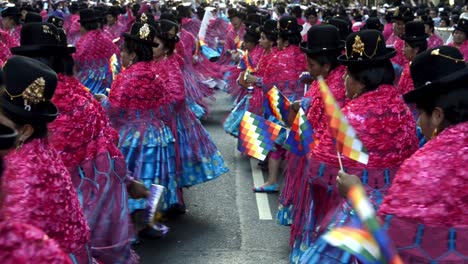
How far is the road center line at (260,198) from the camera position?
322 inches

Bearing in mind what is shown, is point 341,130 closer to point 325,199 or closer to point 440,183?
point 440,183

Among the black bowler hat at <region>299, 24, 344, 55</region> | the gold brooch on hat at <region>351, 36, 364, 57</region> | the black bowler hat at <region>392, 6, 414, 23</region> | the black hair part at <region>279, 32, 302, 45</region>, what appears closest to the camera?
the gold brooch on hat at <region>351, 36, 364, 57</region>

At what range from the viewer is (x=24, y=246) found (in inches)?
96.2

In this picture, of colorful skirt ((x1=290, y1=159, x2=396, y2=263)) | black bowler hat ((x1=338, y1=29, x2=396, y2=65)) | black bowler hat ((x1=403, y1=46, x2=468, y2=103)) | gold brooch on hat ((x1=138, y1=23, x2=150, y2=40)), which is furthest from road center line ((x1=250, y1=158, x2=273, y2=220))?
black bowler hat ((x1=403, y1=46, x2=468, y2=103))

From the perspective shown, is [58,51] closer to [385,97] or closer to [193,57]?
[385,97]

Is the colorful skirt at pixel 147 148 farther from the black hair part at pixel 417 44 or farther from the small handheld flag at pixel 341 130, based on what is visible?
the black hair part at pixel 417 44

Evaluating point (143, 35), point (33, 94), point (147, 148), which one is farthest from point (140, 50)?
point (33, 94)

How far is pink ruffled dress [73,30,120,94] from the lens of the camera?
11562mm

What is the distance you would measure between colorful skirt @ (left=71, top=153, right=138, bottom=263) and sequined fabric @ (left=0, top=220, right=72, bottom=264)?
241 centimetres

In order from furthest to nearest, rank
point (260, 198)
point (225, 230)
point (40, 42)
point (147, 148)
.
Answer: point (260, 198) → point (225, 230) → point (147, 148) → point (40, 42)

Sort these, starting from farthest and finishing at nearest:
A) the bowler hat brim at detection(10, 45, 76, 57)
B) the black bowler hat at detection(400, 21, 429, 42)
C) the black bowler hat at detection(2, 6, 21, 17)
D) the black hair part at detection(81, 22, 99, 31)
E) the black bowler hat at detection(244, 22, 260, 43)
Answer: the black bowler hat at detection(2, 6, 21, 17) → the black bowler hat at detection(244, 22, 260, 43) → the black hair part at detection(81, 22, 99, 31) → the black bowler hat at detection(400, 21, 429, 42) → the bowler hat brim at detection(10, 45, 76, 57)

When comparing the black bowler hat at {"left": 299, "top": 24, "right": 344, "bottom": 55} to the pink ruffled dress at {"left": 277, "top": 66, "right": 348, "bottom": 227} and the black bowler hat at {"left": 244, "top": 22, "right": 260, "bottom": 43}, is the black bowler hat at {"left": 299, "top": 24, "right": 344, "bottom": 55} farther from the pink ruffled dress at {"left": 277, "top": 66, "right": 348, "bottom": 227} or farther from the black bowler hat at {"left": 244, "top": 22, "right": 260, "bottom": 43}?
the black bowler hat at {"left": 244, "top": 22, "right": 260, "bottom": 43}

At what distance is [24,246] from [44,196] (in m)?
1.01

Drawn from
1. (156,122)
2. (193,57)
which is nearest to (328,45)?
(156,122)
